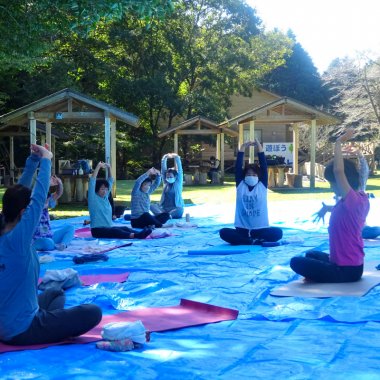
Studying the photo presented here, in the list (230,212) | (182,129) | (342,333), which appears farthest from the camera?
(182,129)

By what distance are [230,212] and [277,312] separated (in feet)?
32.3

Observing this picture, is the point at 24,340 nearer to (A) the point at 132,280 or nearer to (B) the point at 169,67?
(A) the point at 132,280

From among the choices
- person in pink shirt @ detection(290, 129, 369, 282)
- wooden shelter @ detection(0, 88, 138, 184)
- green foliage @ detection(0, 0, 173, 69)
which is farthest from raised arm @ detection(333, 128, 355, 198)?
wooden shelter @ detection(0, 88, 138, 184)

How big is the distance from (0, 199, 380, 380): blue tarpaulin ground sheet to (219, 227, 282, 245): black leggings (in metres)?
0.74

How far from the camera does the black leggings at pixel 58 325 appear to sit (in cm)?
415

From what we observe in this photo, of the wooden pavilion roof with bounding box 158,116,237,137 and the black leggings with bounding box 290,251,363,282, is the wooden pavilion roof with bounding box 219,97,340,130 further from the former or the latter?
the black leggings with bounding box 290,251,363,282

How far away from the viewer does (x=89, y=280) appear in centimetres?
679

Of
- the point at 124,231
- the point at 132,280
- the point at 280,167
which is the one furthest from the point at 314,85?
the point at 132,280

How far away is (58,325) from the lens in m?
4.22

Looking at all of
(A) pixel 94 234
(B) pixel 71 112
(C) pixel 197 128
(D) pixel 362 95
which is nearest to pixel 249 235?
(A) pixel 94 234

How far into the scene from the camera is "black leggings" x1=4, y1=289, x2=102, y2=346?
4148mm

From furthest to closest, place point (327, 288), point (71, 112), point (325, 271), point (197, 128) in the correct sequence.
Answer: point (197, 128) → point (71, 112) → point (325, 271) → point (327, 288)

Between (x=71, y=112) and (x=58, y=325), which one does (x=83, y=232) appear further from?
(x=71, y=112)

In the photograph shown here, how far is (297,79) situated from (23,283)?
186ft
